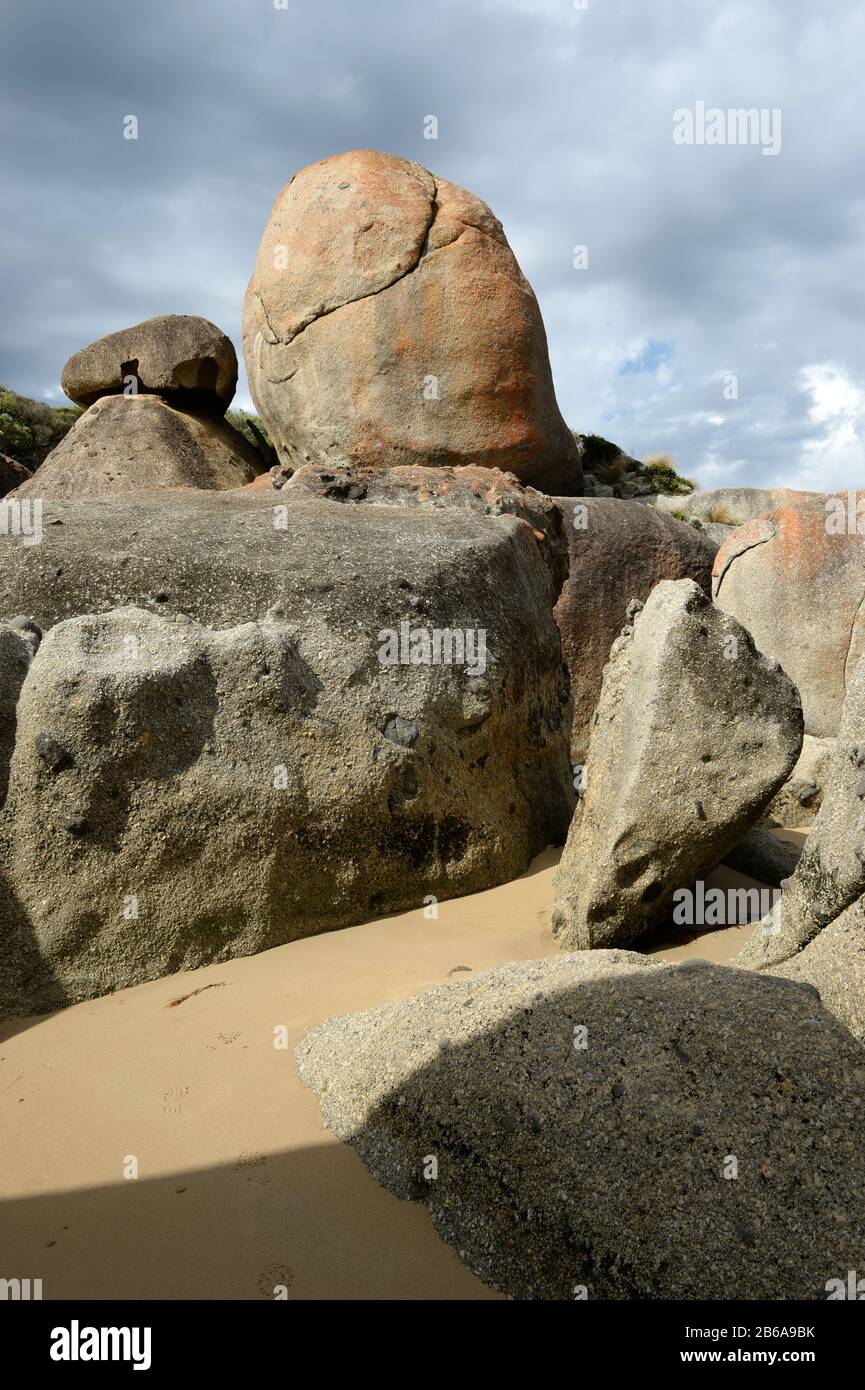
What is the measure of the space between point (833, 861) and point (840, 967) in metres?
0.37

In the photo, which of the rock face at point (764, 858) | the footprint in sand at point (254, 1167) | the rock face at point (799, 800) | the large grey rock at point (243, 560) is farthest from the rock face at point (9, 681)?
the rock face at point (799, 800)

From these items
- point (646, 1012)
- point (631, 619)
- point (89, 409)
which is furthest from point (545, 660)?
point (89, 409)

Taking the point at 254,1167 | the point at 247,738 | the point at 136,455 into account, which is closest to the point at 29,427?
the point at 136,455

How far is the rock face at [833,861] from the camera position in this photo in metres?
2.59

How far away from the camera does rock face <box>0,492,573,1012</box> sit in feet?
10.0

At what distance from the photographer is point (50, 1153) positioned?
7.47 feet

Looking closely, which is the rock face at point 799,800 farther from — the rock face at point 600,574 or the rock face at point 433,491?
the rock face at point 600,574

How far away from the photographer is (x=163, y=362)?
9.27 m

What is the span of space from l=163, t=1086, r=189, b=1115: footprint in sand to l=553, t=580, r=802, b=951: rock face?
141cm

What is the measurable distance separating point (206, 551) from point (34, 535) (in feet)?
2.17

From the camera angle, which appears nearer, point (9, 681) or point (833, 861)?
point (833, 861)

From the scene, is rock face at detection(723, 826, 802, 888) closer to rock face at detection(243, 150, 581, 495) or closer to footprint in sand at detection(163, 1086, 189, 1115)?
footprint in sand at detection(163, 1086, 189, 1115)

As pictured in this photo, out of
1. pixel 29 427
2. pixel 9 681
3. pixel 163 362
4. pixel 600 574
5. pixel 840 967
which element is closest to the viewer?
pixel 840 967

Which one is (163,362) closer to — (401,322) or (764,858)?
Result: (401,322)
